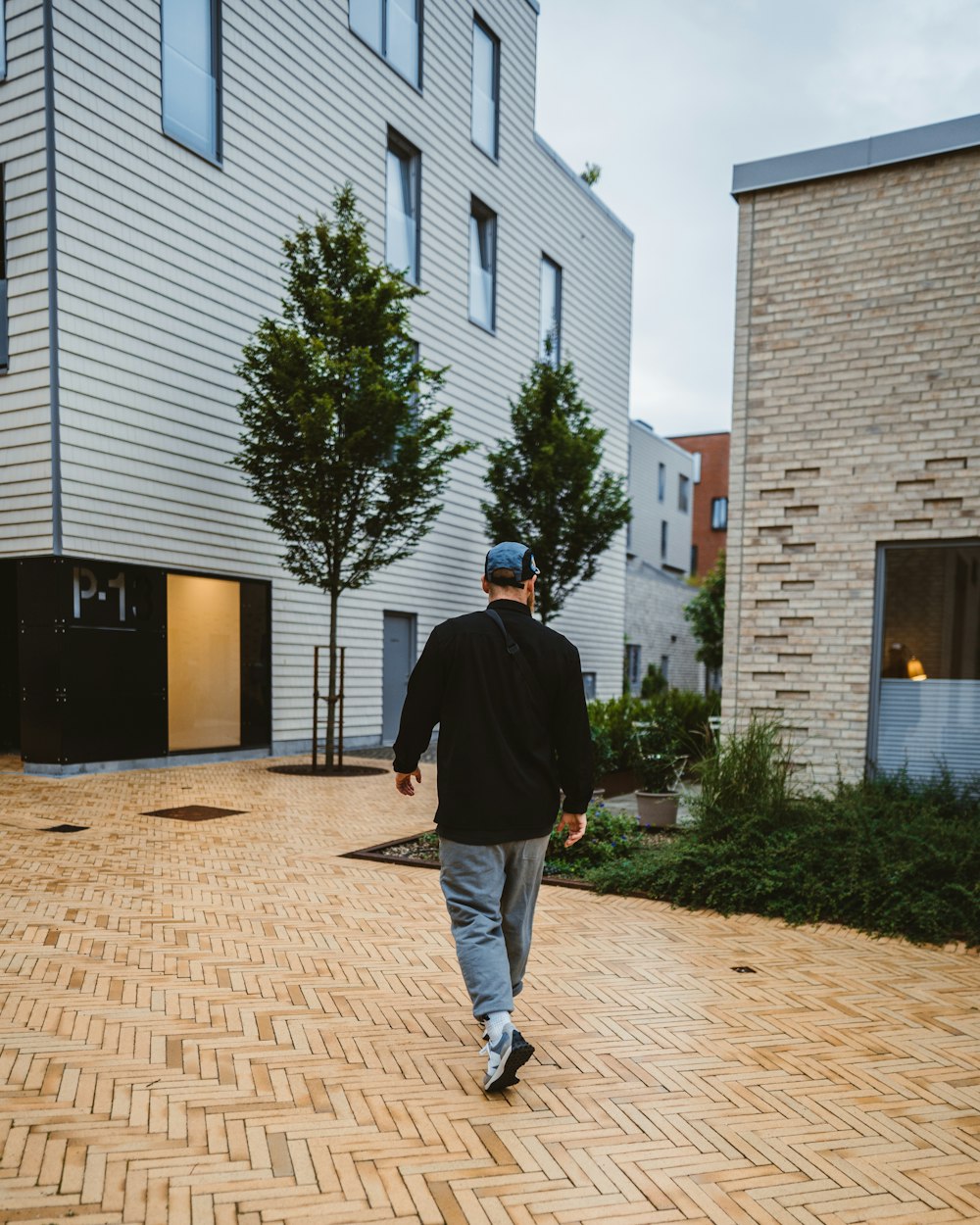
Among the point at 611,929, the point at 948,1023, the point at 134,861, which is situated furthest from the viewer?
the point at 134,861

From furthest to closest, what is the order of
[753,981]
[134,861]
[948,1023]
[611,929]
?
[134,861]
[611,929]
[753,981]
[948,1023]

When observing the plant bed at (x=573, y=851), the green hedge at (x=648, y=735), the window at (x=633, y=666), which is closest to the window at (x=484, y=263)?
the green hedge at (x=648, y=735)

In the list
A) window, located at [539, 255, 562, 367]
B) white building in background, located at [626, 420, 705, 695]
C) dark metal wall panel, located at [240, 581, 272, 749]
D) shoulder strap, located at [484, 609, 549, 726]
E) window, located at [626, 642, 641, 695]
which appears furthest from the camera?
white building in background, located at [626, 420, 705, 695]

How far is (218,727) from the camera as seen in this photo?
42.8ft

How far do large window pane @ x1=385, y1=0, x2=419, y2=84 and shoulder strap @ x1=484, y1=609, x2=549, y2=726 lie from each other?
15.3 meters

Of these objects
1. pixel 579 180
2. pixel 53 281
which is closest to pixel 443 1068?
pixel 53 281

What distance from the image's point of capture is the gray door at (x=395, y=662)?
16344 millimetres

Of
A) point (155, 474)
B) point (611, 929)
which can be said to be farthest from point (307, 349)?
point (611, 929)

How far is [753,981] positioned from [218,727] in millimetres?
9805

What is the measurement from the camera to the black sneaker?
324 cm

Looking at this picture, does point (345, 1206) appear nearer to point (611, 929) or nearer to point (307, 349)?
point (611, 929)

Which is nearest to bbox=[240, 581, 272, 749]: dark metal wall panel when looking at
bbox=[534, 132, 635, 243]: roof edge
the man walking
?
the man walking

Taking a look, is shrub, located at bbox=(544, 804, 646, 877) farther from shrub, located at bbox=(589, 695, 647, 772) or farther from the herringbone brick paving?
shrub, located at bbox=(589, 695, 647, 772)

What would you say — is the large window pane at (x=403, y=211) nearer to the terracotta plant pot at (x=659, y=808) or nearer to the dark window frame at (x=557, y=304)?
the dark window frame at (x=557, y=304)
